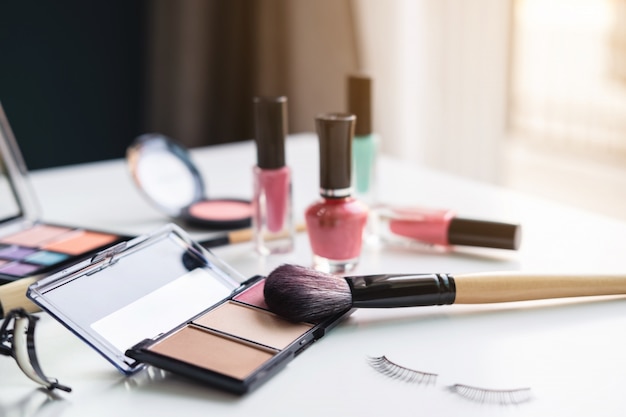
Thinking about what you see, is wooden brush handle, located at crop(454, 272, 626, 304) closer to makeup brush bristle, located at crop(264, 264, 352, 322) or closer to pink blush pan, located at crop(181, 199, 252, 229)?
makeup brush bristle, located at crop(264, 264, 352, 322)

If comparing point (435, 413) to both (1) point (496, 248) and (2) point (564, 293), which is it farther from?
(1) point (496, 248)

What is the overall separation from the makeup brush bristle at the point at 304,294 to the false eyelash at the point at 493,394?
127 millimetres

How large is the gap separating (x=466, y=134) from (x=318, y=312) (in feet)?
3.24

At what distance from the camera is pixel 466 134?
5.04 ft

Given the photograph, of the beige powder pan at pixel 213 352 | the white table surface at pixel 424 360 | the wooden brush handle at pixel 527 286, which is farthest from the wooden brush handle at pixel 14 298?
the wooden brush handle at pixel 527 286

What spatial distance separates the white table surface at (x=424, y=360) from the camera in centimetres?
54

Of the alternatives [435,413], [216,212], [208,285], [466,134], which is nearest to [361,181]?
[216,212]

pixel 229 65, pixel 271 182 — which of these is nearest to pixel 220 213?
pixel 271 182

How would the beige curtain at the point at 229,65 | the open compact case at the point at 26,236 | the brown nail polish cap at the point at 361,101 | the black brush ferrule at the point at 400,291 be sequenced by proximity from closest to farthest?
the black brush ferrule at the point at 400,291 → the open compact case at the point at 26,236 → the brown nail polish cap at the point at 361,101 → the beige curtain at the point at 229,65

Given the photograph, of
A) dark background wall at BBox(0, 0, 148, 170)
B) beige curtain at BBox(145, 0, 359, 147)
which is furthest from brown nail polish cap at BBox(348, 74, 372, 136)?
dark background wall at BBox(0, 0, 148, 170)

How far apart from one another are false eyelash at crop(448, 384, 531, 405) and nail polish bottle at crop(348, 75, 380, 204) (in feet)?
1.47

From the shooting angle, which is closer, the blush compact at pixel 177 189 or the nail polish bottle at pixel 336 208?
the nail polish bottle at pixel 336 208

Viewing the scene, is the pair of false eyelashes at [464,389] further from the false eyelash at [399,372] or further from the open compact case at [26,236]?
the open compact case at [26,236]

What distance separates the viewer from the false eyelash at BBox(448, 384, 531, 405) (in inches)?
21.1
